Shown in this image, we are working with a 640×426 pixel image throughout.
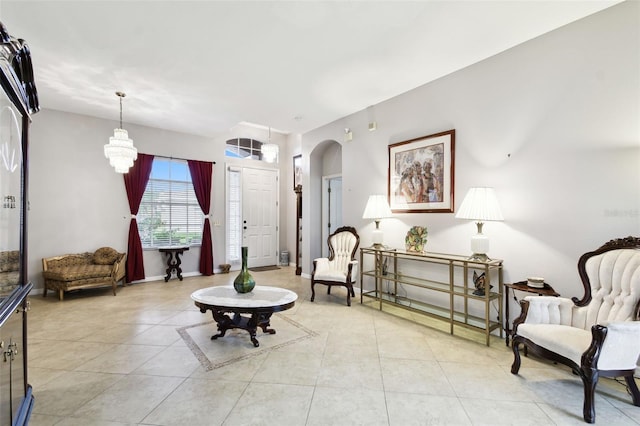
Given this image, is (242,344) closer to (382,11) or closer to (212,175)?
(382,11)

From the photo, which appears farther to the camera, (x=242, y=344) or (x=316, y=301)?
(x=316, y=301)

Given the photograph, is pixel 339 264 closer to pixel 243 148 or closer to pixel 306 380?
pixel 306 380

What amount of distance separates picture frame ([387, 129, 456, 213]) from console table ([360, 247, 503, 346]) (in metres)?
0.68

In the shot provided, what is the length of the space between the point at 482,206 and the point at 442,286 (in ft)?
3.85

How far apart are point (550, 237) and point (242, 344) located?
3235 millimetres

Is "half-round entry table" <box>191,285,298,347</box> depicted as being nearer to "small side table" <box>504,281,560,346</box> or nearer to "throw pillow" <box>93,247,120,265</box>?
"small side table" <box>504,281,560,346</box>

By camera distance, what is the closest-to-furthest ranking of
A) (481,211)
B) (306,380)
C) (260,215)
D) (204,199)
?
(306,380), (481,211), (204,199), (260,215)

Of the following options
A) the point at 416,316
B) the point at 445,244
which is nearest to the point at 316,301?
the point at 416,316

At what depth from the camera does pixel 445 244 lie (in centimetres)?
370

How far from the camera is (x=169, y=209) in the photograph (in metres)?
5.98

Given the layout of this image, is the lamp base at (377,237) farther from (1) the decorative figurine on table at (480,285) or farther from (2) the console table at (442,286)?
(1) the decorative figurine on table at (480,285)

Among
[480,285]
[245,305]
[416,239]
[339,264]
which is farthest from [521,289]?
[245,305]

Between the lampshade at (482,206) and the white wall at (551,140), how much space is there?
23 cm

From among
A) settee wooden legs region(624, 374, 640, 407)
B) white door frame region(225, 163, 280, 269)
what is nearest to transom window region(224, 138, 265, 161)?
white door frame region(225, 163, 280, 269)
